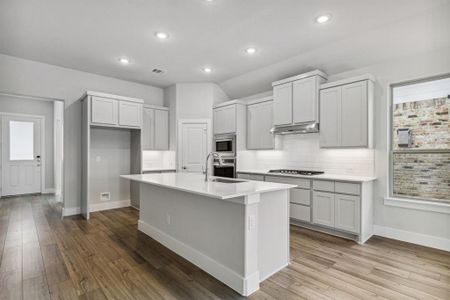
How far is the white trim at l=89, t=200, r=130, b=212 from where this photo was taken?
511 centimetres

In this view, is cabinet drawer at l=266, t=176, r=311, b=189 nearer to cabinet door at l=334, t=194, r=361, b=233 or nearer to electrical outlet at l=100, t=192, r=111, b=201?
cabinet door at l=334, t=194, r=361, b=233

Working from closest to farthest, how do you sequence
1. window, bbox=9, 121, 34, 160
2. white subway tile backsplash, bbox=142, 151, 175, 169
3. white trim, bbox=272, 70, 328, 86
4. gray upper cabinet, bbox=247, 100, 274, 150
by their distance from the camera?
1. white trim, bbox=272, 70, 328, 86
2. gray upper cabinet, bbox=247, 100, 274, 150
3. white subway tile backsplash, bbox=142, 151, 175, 169
4. window, bbox=9, 121, 34, 160

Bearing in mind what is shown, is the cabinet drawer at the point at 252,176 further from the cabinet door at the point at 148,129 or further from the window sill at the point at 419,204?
the cabinet door at the point at 148,129

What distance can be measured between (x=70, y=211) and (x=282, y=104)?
474 centimetres

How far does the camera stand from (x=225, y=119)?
5340mm

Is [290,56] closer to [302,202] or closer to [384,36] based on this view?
[384,36]

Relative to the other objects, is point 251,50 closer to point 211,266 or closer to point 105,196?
point 211,266

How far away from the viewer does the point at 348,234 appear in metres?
3.55

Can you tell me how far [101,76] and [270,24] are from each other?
3.92 meters

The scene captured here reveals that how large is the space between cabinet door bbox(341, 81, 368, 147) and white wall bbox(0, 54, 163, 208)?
4.68 m

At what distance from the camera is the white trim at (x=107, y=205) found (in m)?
5.11

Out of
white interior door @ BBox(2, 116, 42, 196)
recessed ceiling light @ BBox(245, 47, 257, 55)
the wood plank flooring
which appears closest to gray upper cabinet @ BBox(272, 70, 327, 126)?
recessed ceiling light @ BBox(245, 47, 257, 55)

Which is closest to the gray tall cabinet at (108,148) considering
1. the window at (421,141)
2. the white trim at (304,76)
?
the white trim at (304,76)

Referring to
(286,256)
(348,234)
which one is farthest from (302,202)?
(286,256)
